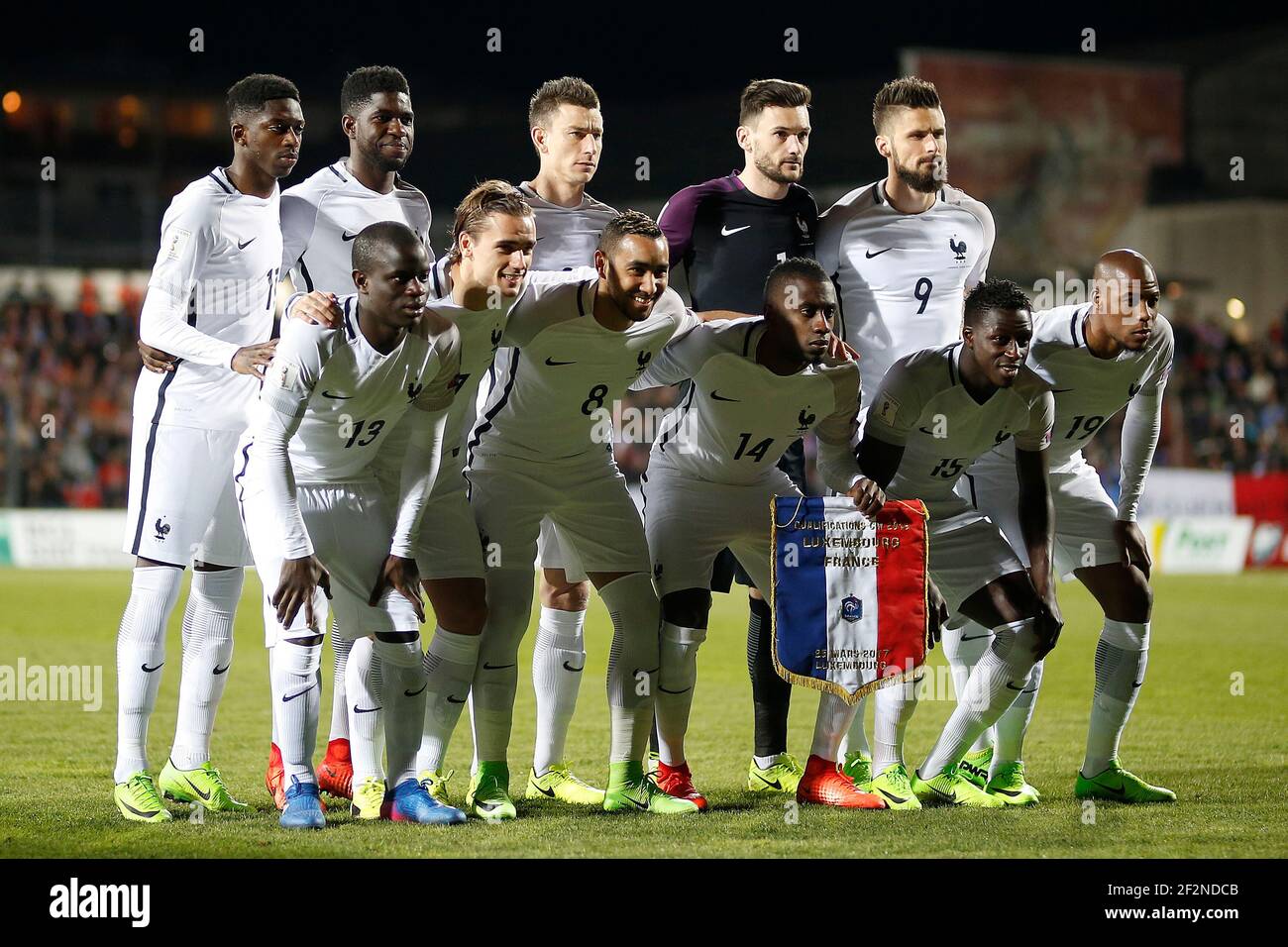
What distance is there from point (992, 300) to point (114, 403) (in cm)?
2109

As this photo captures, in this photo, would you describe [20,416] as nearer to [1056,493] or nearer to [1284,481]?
[1284,481]

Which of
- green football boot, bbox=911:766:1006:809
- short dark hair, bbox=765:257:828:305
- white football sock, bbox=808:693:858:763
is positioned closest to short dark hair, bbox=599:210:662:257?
short dark hair, bbox=765:257:828:305

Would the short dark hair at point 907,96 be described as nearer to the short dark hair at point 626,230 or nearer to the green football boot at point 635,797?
the short dark hair at point 626,230

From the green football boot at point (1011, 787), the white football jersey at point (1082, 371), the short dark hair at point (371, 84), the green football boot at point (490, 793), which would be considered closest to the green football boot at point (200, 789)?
the green football boot at point (490, 793)

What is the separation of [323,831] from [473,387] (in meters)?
1.69

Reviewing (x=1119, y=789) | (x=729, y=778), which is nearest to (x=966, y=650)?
(x=1119, y=789)

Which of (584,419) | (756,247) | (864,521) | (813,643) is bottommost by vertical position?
(813,643)

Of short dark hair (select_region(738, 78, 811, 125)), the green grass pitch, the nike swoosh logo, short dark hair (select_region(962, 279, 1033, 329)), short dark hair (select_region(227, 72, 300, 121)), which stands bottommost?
the green grass pitch

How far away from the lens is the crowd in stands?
22.0 meters

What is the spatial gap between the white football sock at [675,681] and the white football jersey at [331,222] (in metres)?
1.90

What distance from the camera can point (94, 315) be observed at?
85.7 feet

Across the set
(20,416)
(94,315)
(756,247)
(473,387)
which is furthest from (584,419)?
(94,315)

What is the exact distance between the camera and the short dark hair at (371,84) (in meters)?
5.96

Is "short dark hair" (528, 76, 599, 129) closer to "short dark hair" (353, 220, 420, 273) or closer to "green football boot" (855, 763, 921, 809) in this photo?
"short dark hair" (353, 220, 420, 273)
